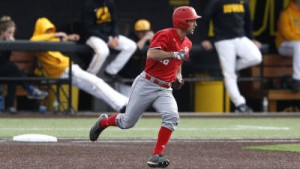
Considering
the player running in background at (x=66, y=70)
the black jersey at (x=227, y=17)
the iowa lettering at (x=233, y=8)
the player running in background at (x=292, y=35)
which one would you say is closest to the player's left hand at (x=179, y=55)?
the player running in background at (x=66, y=70)

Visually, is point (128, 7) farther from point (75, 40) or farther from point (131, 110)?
point (131, 110)

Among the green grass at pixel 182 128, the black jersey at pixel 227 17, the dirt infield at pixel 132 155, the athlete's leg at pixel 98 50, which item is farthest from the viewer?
the black jersey at pixel 227 17

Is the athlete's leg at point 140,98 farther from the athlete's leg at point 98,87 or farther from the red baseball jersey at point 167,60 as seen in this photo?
the athlete's leg at point 98,87

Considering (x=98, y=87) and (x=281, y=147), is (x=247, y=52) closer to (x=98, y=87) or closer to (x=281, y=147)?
(x=98, y=87)

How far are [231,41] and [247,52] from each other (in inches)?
13.7

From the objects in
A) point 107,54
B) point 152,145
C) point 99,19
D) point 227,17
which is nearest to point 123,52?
point 107,54

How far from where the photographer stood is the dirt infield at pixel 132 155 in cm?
924

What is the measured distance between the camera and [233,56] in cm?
1770

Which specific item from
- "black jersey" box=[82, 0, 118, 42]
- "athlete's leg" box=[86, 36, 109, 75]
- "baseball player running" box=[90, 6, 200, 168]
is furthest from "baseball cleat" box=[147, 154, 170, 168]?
"black jersey" box=[82, 0, 118, 42]

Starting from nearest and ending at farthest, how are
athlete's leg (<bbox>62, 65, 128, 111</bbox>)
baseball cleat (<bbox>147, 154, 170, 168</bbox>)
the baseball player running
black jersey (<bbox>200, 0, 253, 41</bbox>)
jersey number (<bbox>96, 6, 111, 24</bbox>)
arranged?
baseball cleat (<bbox>147, 154, 170, 168</bbox>) → the baseball player running → athlete's leg (<bbox>62, 65, 128, 111</bbox>) → jersey number (<bbox>96, 6, 111, 24</bbox>) → black jersey (<bbox>200, 0, 253, 41</bbox>)

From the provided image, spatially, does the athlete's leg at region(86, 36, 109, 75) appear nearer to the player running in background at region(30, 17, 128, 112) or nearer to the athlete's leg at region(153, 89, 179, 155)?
the player running in background at region(30, 17, 128, 112)

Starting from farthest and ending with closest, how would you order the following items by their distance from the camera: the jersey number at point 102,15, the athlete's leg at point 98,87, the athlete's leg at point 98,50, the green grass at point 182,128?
1. the jersey number at point 102,15
2. the athlete's leg at point 98,50
3. the athlete's leg at point 98,87
4. the green grass at point 182,128

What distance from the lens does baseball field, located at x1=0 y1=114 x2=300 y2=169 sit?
31.1ft

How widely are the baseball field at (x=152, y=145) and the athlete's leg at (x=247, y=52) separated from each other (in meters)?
1.29
